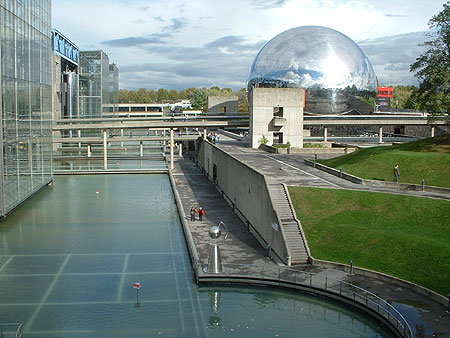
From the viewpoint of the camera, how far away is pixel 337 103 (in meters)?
65.6

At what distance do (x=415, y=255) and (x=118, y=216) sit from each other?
19.8m

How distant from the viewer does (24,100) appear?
1513 inches

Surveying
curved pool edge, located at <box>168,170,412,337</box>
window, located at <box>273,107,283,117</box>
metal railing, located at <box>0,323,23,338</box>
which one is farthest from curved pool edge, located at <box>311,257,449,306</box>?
window, located at <box>273,107,283,117</box>

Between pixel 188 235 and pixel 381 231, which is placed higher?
pixel 381 231

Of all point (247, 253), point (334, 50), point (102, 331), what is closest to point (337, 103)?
point (334, 50)

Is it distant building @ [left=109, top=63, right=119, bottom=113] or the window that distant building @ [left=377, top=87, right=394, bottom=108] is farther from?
the window

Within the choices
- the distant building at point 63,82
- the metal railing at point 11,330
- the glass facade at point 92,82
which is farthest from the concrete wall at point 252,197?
the glass facade at point 92,82

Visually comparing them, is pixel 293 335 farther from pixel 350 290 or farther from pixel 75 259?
pixel 75 259

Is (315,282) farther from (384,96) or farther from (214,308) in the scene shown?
(384,96)

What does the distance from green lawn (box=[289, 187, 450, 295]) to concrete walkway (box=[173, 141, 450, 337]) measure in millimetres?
1133

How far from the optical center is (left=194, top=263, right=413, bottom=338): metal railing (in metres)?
18.1

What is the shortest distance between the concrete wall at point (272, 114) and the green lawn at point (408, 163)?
1848 centimetres

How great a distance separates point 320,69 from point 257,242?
40.3m

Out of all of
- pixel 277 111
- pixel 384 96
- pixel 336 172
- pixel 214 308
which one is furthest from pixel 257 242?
pixel 384 96
